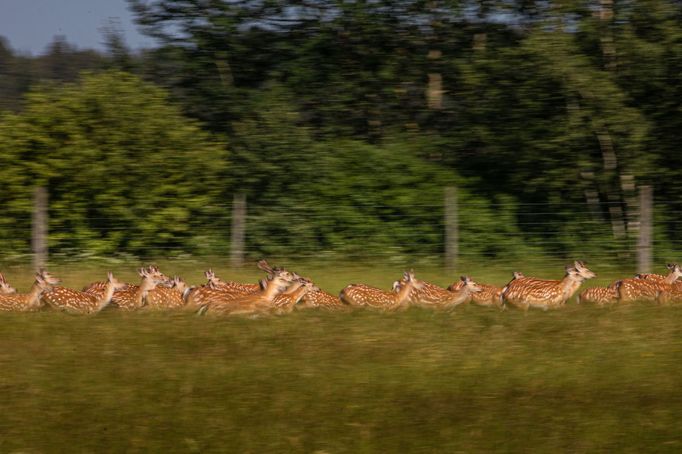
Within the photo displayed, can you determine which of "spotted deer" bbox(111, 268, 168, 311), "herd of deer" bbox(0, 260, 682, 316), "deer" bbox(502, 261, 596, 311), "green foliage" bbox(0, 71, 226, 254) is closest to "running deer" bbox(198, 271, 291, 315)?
"herd of deer" bbox(0, 260, 682, 316)

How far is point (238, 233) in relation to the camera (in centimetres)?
2012

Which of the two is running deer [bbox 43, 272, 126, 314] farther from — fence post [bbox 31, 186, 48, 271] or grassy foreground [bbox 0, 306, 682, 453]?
fence post [bbox 31, 186, 48, 271]

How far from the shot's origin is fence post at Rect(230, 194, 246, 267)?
790 inches

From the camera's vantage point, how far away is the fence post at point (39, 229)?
19234 millimetres

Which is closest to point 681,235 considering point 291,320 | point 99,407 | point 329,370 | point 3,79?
point 291,320

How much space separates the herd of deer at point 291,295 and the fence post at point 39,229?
448 cm

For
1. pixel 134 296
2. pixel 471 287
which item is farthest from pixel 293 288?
pixel 471 287

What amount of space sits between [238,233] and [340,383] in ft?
34.6

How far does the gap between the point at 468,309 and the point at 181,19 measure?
1511 cm

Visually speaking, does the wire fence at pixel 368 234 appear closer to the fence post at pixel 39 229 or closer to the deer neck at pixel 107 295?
the fence post at pixel 39 229

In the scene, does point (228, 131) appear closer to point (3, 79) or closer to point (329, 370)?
point (329, 370)

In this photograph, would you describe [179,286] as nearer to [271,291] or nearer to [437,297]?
[271,291]

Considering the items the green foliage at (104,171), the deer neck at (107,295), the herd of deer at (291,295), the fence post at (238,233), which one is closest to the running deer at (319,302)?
Result: the herd of deer at (291,295)

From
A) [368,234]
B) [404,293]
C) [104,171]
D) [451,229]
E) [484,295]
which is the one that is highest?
[104,171]
